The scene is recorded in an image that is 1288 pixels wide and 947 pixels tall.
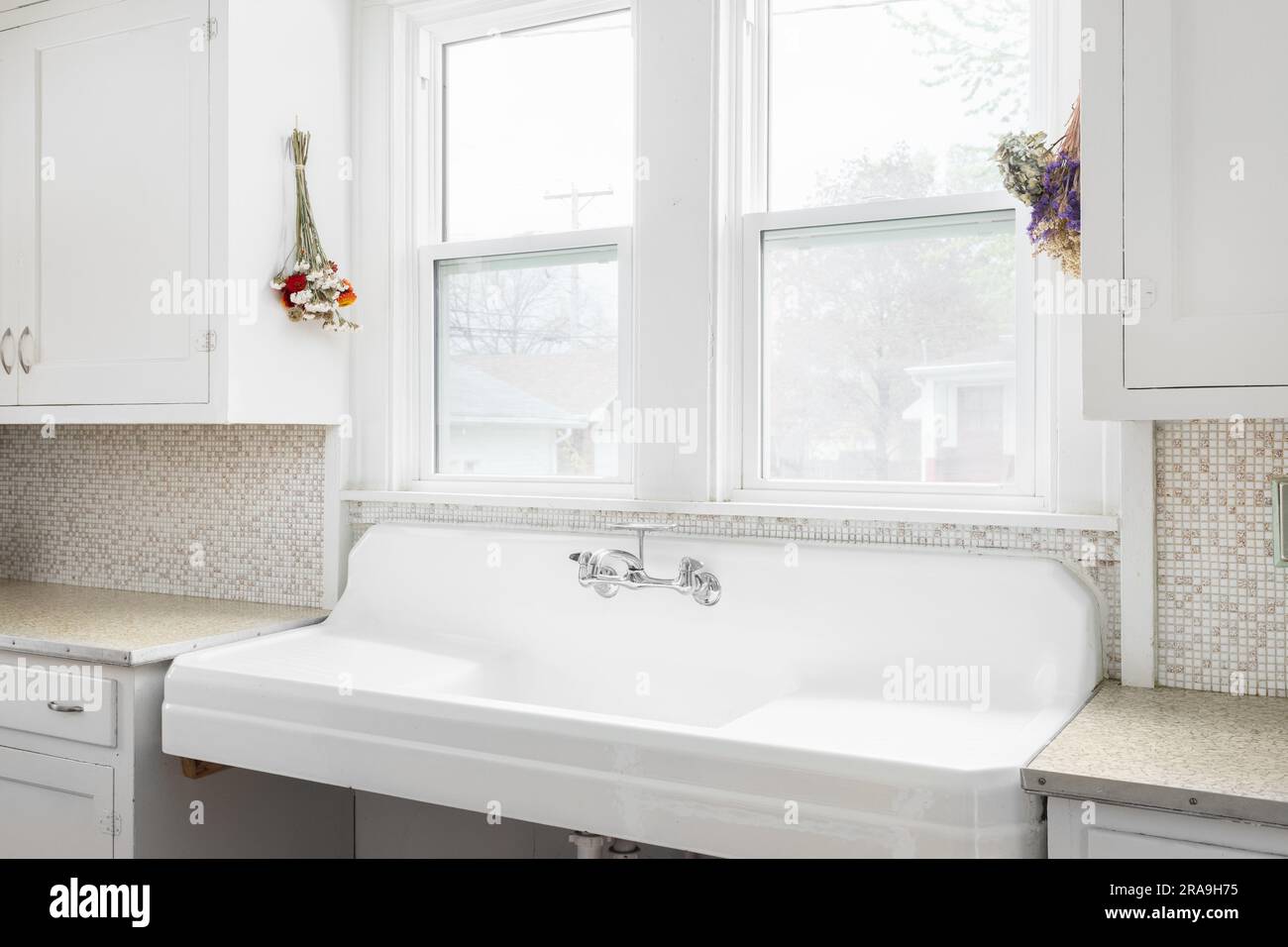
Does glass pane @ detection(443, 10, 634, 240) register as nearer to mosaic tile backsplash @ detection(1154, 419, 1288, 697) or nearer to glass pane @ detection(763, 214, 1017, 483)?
glass pane @ detection(763, 214, 1017, 483)

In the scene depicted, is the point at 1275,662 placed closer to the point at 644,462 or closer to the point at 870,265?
the point at 870,265

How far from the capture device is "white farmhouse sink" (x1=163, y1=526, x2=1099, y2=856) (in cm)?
129

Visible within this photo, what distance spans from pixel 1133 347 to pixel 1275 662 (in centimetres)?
58

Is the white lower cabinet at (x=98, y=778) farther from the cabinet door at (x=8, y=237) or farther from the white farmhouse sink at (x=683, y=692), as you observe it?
the cabinet door at (x=8, y=237)

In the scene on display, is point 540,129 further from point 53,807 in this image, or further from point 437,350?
point 53,807

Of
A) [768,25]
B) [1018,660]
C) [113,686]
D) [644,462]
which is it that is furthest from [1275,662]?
[113,686]

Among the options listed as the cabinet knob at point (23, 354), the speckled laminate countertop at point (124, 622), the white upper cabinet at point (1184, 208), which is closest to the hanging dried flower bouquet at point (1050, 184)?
the white upper cabinet at point (1184, 208)

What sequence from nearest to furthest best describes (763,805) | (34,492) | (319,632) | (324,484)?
(763,805), (319,632), (324,484), (34,492)

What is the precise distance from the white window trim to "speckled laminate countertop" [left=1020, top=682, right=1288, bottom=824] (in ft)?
1.09

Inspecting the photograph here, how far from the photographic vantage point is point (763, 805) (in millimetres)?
1313

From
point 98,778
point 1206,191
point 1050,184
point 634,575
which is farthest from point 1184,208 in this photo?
point 98,778

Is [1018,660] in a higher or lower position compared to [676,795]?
higher
